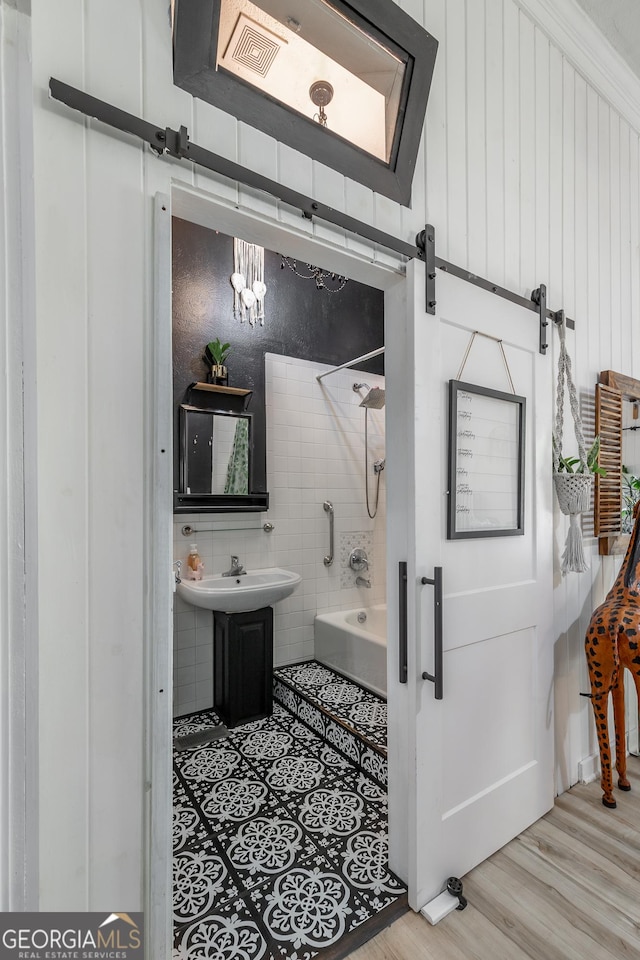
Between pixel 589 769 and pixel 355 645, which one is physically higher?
pixel 355 645

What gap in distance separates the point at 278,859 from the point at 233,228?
212cm

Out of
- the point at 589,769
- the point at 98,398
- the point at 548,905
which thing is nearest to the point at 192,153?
the point at 98,398

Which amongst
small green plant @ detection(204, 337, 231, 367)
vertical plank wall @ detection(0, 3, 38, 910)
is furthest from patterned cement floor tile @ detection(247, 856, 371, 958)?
small green plant @ detection(204, 337, 231, 367)

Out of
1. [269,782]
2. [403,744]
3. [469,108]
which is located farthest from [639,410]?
[269,782]

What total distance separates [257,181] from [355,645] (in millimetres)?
2491

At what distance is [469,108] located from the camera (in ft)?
5.68

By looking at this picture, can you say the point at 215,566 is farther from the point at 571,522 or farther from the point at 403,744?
the point at 571,522

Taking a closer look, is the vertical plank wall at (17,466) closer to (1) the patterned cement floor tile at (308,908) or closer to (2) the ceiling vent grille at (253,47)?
(2) the ceiling vent grille at (253,47)

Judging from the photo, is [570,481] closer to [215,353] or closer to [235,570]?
[235,570]

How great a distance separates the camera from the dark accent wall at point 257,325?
8.89 ft

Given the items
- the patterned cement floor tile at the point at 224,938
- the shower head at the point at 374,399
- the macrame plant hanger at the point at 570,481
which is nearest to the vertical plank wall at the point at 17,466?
the patterned cement floor tile at the point at 224,938

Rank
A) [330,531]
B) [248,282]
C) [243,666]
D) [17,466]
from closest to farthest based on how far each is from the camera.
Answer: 1. [17,466]
2. [243,666]
3. [248,282]
4. [330,531]

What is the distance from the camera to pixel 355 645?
9.37 ft

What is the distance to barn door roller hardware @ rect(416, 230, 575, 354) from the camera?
1.55 metres
